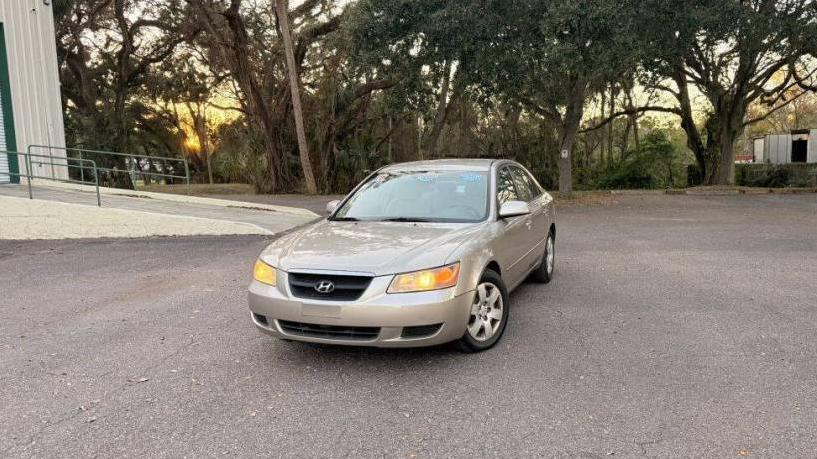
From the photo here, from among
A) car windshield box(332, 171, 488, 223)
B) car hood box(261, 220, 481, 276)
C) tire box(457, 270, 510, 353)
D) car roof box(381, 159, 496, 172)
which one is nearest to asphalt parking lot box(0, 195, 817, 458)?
tire box(457, 270, 510, 353)

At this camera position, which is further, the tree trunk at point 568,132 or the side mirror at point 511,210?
the tree trunk at point 568,132

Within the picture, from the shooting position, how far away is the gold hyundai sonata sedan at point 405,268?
4.12 meters

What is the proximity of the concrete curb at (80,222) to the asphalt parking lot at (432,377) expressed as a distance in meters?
3.50

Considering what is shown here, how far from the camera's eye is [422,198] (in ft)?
18.2

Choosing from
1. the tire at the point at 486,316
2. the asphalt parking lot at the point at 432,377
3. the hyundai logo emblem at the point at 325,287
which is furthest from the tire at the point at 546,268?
the hyundai logo emblem at the point at 325,287

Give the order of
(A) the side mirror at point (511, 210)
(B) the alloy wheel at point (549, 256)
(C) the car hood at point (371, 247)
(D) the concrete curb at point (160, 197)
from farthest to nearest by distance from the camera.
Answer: (D) the concrete curb at point (160, 197), (B) the alloy wheel at point (549, 256), (A) the side mirror at point (511, 210), (C) the car hood at point (371, 247)

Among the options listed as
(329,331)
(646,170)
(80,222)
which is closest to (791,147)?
(646,170)

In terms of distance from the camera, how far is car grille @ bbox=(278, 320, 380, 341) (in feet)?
13.6

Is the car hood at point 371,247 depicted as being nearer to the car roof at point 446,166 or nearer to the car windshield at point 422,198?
the car windshield at point 422,198

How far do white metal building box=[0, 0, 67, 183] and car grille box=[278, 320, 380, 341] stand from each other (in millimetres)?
14022

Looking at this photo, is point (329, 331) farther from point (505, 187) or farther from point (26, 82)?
point (26, 82)

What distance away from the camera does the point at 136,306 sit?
6.37m

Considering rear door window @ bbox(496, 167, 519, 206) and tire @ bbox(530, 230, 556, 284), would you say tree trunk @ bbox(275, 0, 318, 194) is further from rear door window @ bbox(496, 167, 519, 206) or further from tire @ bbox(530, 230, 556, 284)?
rear door window @ bbox(496, 167, 519, 206)

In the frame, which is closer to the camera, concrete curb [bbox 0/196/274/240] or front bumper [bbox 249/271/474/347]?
front bumper [bbox 249/271/474/347]
